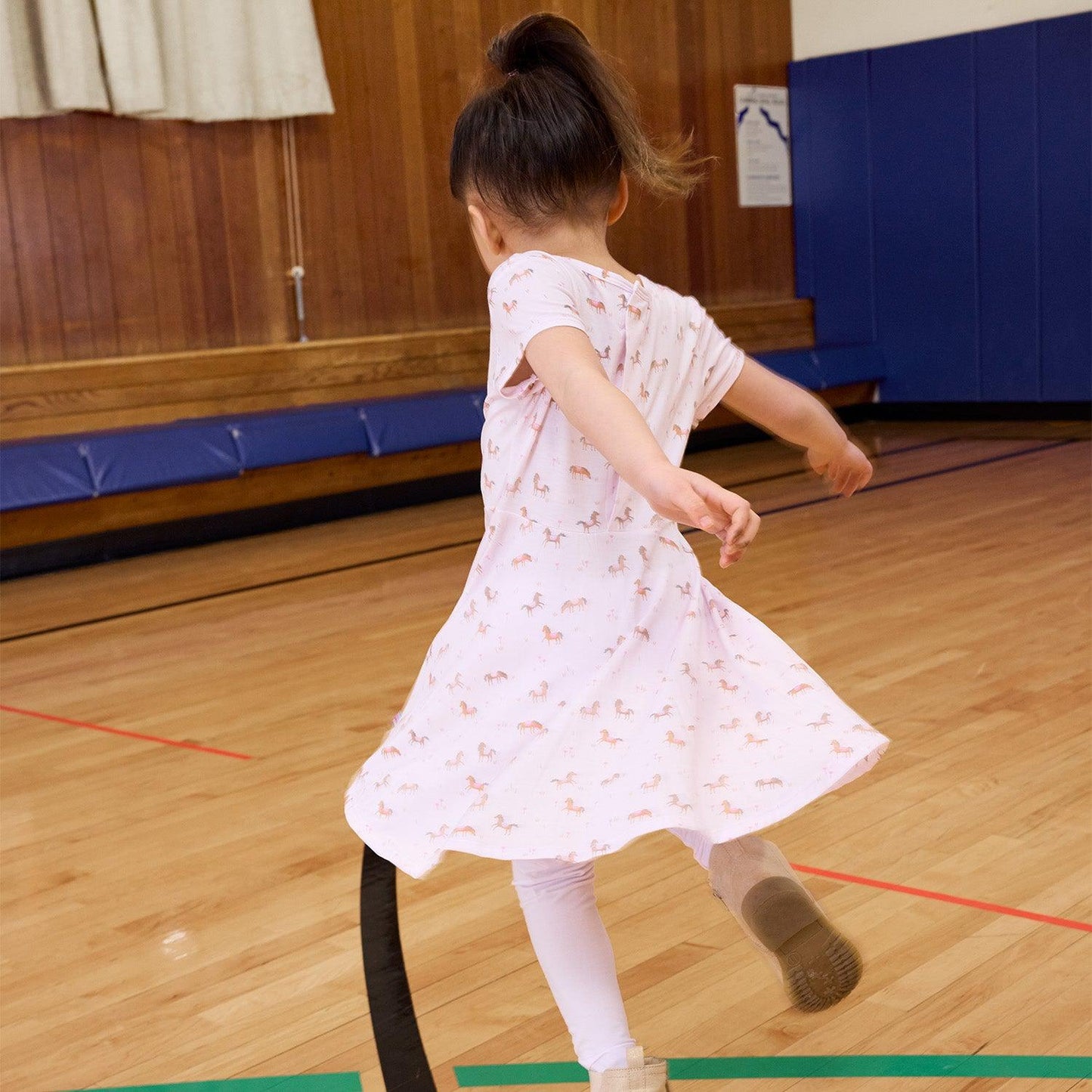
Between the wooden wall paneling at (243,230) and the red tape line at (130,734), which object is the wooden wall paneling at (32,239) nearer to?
the wooden wall paneling at (243,230)

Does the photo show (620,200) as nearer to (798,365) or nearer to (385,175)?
(385,175)

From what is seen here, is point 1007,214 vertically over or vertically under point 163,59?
under

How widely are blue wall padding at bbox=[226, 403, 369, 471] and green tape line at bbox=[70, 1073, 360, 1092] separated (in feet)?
12.6

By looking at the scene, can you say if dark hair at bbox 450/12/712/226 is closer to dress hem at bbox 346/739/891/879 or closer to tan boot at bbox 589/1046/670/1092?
dress hem at bbox 346/739/891/879

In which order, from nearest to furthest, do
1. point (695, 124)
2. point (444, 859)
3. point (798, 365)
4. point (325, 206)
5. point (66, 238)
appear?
point (444, 859)
point (66, 238)
point (325, 206)
point (798, 365)
point (695, 124)

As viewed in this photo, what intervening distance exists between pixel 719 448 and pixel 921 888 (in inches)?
217

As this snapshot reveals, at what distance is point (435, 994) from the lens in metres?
1.66

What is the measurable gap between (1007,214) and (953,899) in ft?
20.5

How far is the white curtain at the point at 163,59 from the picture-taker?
16.6 ft

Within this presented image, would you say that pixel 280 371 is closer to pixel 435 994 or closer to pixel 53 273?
pixel 53 273

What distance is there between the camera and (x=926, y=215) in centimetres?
771

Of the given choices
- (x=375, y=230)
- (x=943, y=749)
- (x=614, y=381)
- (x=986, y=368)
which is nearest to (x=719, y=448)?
(x=986, y=368)

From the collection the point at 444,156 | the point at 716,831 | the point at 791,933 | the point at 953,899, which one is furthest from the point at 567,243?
the point at 444,156

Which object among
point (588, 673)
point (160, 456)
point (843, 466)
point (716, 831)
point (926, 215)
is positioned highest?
→ point (926, 215)
